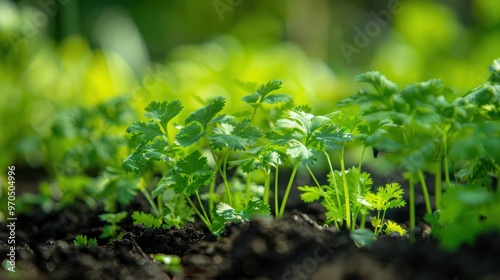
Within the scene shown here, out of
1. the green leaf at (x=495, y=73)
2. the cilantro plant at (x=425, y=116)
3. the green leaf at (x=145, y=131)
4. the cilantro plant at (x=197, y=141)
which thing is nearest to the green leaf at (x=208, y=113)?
the cilantro plant at (x=197, y=141)

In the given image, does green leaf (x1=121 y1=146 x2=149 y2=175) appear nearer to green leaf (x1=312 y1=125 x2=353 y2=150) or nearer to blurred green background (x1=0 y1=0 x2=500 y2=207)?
green leaf (x1=312 y1=125 x2=353 y2=150)

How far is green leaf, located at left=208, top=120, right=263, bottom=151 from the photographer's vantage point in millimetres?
1629

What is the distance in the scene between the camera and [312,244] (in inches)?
55.1

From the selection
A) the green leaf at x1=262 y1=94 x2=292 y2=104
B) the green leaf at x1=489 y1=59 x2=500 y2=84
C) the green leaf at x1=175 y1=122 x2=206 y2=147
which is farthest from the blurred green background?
the green leaf at x1=489 y1=59 x2=500 y2=84

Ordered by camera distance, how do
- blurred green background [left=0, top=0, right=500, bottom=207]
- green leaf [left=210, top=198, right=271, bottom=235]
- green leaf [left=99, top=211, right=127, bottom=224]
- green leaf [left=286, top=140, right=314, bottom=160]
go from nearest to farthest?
green leaf [left=286, top=140, right=314, bottom=160] → green leaf [left=210, top=198, right=271, bottom=235] → green leaf [left=99, top=211, right=127, bottom=224] → blurred green background [left=0, top=0, right=500, bottom=207]

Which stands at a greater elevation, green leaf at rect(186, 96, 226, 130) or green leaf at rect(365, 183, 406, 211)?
green leaf at rect(186, 96, 226, 130)

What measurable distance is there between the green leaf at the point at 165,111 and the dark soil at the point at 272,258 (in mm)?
324

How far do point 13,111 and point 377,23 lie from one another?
4130mm

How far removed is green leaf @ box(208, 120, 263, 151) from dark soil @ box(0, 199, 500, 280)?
0.20 metres

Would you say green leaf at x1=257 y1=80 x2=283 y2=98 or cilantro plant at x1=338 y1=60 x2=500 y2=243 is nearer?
cilantro plant at x1=338 y1=60 x2=500 y2=243

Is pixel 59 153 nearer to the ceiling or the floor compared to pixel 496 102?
nearer to the floor

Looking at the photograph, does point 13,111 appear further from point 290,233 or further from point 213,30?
point 213,30

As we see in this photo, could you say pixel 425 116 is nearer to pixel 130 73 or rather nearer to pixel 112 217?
pixel 112 217

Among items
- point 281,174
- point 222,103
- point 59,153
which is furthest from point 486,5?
point 222,103
